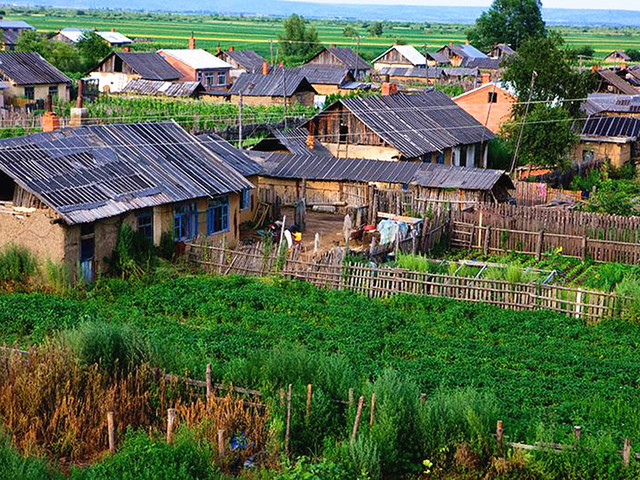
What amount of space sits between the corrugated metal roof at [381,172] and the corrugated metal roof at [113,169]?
589 centimetres

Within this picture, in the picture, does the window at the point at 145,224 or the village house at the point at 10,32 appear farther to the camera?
the village house at the point at 10,32

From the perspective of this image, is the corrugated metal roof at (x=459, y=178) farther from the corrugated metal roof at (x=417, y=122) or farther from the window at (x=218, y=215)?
the window at (x=218, y=215)

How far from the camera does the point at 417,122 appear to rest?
4266 cm

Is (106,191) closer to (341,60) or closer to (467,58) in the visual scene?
(341,60)

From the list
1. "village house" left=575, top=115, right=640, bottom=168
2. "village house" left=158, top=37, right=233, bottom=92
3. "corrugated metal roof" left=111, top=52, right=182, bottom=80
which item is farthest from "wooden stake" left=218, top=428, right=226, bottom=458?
"village house" left=158, top=37, right=233, bottom=92

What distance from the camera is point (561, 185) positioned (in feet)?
140

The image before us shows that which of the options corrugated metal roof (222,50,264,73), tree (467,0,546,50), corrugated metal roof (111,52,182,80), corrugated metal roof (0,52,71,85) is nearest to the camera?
corrugated metal roof (0,52,71,85)

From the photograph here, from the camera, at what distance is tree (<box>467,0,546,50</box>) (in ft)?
404

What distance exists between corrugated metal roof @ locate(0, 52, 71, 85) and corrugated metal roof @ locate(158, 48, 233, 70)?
14.6 metres

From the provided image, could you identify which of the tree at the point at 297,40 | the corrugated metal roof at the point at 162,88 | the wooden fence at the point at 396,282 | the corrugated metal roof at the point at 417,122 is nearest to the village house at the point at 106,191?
the wooden fence at the point at 396,282

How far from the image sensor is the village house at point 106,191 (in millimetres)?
23656

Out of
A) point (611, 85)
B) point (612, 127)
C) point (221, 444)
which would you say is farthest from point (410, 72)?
point (221, 444)

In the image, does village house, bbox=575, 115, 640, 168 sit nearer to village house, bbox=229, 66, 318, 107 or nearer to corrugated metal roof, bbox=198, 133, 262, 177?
village house, bbox=229, 66, 318, 107

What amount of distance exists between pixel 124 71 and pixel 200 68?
7049 mm
